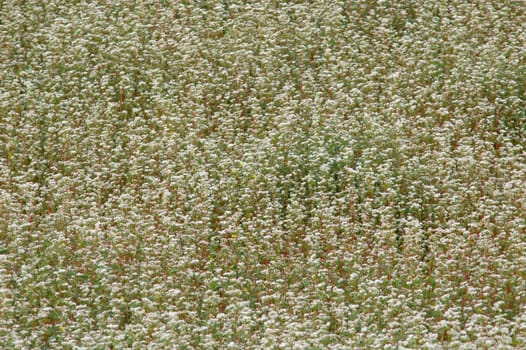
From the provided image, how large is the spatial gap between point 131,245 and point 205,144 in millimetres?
2489

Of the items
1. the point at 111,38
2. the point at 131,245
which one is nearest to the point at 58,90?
the point at 111,38

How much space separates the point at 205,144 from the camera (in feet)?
47.4

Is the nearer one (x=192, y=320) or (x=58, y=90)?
(x=192, y=320)

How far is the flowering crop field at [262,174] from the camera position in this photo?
36.5ft

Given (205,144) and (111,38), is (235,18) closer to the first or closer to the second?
(111,38)

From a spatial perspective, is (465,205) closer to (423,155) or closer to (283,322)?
(423,155)

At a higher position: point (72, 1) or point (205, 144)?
point (72, 1)

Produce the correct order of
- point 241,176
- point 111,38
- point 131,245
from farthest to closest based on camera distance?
1. point 111,38
2. point 241,176
3. point 131,245

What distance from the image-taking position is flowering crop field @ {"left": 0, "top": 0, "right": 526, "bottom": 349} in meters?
11.1

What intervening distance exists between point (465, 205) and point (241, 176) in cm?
297

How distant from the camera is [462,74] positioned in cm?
1577

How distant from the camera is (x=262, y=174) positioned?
13.6 m

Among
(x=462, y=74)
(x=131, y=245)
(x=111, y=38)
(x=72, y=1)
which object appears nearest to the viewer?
(x=131, y=245)

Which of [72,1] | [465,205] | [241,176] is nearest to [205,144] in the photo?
[241,176]
